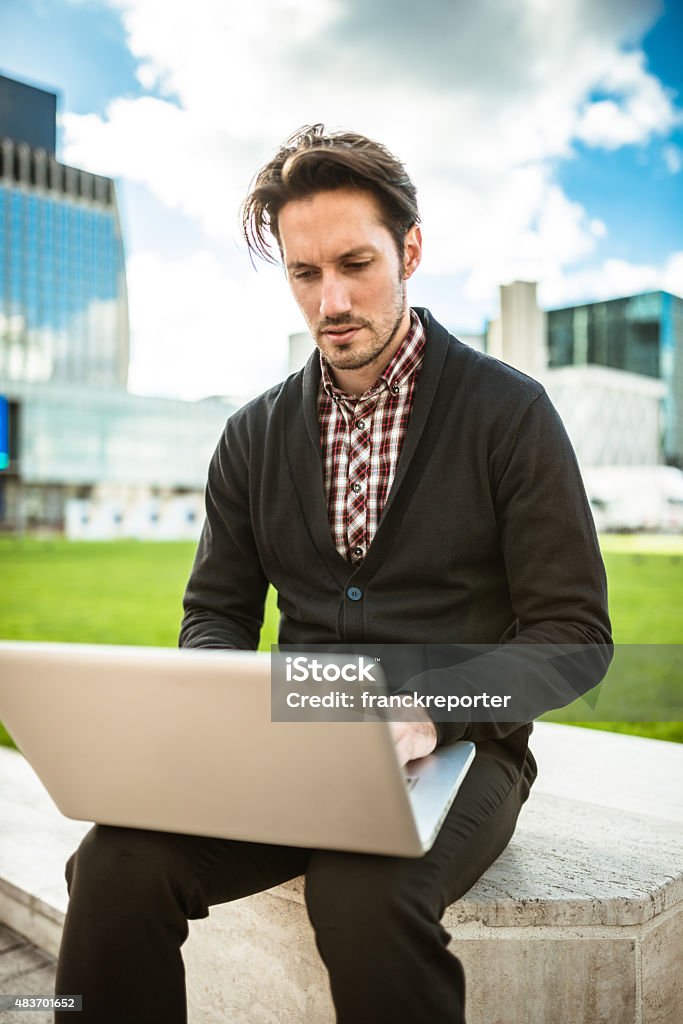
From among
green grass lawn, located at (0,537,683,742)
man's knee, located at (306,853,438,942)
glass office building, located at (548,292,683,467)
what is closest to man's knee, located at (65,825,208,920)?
man's knee, located at (306,853,438,942)

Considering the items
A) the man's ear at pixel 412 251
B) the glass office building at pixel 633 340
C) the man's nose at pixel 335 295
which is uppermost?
the glass office building at pixel 633 340

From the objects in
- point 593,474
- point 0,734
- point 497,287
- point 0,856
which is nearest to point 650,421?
point 593,474

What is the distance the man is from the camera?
1056mm

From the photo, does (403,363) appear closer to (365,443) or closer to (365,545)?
(365,443)

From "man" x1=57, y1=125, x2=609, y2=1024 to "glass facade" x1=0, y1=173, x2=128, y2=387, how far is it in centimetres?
4274

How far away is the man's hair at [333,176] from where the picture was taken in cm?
148

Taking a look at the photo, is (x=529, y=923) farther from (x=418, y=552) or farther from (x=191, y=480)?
A: (x=191, y=480)

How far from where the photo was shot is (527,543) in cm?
138

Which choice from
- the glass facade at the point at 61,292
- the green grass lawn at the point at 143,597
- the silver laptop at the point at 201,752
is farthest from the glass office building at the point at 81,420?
Answer: the silver laptop at the point at 201,752

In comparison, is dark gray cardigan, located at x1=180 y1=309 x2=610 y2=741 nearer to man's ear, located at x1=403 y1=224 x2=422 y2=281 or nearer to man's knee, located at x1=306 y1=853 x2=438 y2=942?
man's ear, located at x1=403 y1=224 x2=422 y2=281

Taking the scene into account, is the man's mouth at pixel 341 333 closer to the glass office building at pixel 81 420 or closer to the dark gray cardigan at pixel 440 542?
the dark gray cardigan at pixel 440 542

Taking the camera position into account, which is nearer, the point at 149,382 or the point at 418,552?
the point at 418,552

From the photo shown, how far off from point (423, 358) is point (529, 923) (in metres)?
0.98

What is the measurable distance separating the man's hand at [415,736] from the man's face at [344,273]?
2.29 ft
